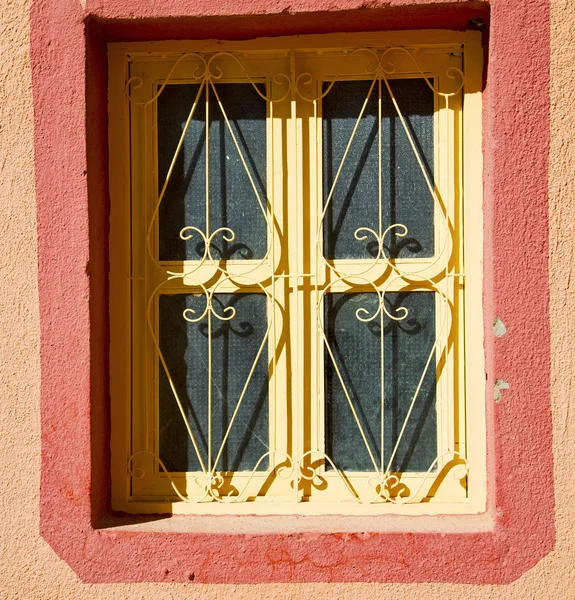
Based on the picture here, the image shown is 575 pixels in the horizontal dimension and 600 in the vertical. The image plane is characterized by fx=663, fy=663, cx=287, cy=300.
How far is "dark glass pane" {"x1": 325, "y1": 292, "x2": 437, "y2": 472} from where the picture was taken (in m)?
2.53

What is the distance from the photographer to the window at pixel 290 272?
8.27ft

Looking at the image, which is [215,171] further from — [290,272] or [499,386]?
[499,386]

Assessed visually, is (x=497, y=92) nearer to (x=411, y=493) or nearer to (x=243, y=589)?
(x=411, y=493)

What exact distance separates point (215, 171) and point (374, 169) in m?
0.62

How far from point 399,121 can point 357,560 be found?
162cm

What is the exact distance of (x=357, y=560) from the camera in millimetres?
2309

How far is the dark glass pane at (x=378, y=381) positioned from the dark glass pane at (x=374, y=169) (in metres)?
0.21

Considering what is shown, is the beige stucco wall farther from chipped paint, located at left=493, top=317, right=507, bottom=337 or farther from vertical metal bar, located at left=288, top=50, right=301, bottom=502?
vertical metal bar, located at left=288, top=50, right=301, bottom=502

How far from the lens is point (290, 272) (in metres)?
2.55

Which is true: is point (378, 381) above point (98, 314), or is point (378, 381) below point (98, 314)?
below

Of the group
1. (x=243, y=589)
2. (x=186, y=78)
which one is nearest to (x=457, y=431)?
(x=243, y=589)

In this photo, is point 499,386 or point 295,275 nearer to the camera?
→ point 499,386

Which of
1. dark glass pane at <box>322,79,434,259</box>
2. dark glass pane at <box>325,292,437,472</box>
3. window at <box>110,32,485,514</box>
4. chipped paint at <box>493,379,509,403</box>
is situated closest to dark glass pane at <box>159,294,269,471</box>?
window at <box>110,32,485,514</box>

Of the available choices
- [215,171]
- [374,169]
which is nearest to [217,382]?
[215,171]
